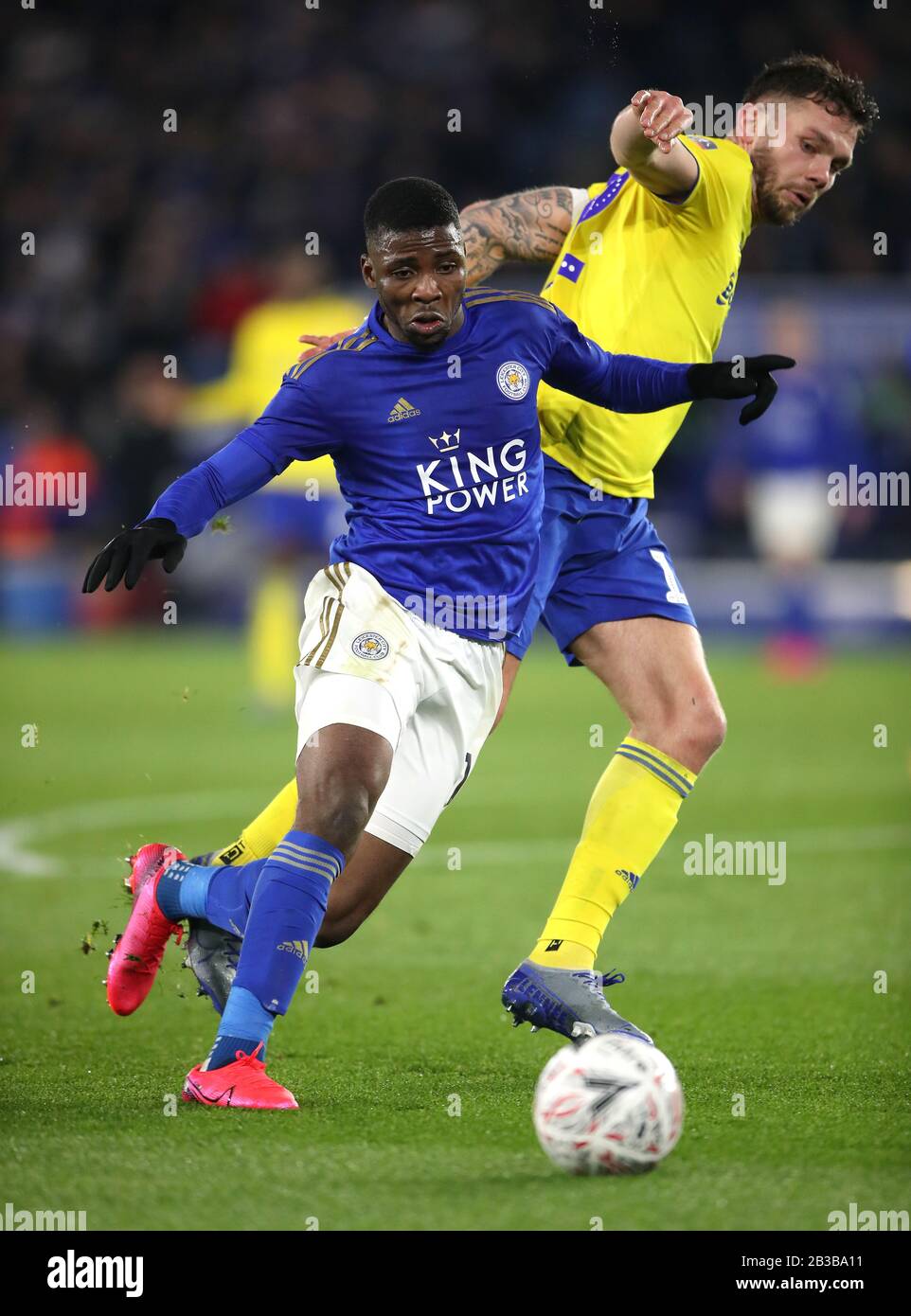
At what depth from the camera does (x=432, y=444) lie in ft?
12.9

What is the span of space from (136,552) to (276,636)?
26.3ft

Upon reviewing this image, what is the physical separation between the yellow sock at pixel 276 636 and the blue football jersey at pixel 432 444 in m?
7.45

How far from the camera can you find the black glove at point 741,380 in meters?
4.05

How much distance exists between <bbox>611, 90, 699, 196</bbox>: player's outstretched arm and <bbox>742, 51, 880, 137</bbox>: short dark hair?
44 cm

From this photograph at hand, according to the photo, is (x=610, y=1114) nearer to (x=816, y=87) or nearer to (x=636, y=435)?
(x=636, y=435)

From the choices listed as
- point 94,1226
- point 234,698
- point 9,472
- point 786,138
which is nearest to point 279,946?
point 94,1226

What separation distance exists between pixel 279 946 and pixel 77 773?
18.7 ft

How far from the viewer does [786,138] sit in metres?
4.43

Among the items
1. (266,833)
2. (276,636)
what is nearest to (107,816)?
(276,636)

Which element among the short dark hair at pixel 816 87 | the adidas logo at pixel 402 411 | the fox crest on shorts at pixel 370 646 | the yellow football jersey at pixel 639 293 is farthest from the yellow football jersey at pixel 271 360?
the fox crest on shorts at pixel 370 646

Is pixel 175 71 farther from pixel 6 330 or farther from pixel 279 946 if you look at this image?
pixel 279 946

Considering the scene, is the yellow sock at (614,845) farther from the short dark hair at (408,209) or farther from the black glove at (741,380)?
the short dark hair at (408,209)

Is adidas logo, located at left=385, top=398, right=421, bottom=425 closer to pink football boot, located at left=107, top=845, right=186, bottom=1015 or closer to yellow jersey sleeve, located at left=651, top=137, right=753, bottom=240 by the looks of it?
yellow jersey sleeve, located at left=651, top=137, right=753, bottom=240

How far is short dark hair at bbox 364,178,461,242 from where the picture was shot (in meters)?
3.77
